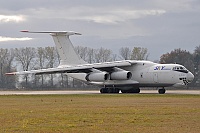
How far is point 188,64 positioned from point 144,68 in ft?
192

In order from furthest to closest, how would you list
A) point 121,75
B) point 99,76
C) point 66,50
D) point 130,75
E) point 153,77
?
1. point 66,50
2. point 130,75
3. point 99,76
4. point 121,75
5. point 153,77

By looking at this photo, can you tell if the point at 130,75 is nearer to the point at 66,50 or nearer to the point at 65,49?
the point at 66,50

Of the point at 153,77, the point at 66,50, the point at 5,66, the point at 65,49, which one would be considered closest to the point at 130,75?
the point at 153,77

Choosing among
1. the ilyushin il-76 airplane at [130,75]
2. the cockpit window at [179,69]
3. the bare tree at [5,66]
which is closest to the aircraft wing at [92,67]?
the ilyushin il-76 airplane at [130,75]

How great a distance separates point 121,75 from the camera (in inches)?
2114

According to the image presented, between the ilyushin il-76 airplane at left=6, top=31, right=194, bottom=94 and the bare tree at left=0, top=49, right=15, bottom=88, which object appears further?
the bare tree at left=0, top=49, right=15, bottom=88

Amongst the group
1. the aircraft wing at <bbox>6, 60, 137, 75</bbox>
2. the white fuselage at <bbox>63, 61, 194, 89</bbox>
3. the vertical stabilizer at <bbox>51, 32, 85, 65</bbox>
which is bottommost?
the white fuselage at <bbox>63, 61, 194, 89</bbox>

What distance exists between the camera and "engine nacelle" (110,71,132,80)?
175ft

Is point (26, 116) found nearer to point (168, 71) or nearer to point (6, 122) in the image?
point (6, 122)

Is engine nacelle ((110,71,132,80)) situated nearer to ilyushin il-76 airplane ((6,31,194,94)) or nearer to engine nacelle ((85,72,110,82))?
ilyushin il-76 airplane ((6,31,194,94))

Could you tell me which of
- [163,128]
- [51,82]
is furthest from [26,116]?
[51,82]

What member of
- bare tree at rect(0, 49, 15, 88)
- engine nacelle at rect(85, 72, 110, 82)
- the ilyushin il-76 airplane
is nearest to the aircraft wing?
the ilyushin il-76 airplane

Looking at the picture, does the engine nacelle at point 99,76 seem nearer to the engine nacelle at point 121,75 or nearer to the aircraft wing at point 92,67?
the engine nacelle at point 121,75

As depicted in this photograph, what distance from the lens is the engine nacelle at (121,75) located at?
2104 inches
